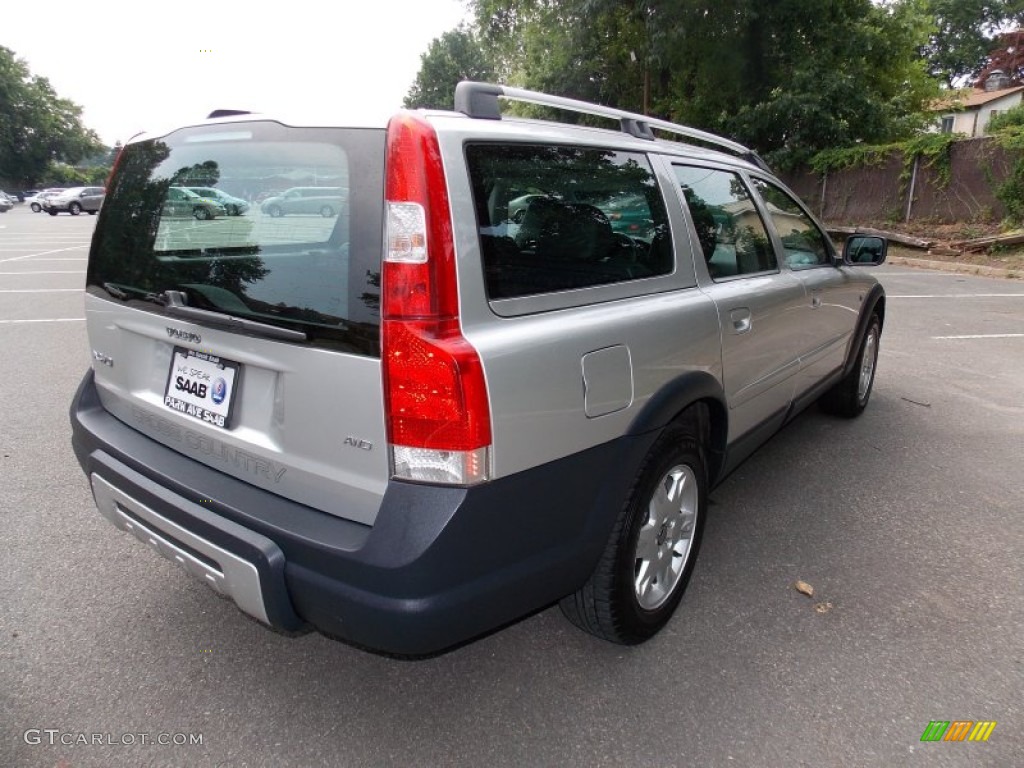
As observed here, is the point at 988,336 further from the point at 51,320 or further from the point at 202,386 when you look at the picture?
the point at 51,320

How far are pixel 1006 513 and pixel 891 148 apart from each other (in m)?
16.4

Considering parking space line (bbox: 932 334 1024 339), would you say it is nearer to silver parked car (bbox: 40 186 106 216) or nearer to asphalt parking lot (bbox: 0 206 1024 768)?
asphalt parking lot (bbox: 0 206 1024 768)

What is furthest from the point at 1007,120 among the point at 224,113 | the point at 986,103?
the point at 224,113

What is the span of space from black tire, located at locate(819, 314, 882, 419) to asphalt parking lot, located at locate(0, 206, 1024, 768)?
975 millimetres

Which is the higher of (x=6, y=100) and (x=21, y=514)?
(x=6, y=100)

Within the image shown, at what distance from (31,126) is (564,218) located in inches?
2946

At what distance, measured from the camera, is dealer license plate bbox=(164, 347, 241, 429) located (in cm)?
196

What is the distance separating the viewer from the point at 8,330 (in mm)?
7469

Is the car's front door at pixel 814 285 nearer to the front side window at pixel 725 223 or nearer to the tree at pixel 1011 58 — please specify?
the front side window at pixel 725 223

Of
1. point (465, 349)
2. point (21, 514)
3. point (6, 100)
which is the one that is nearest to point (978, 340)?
point (465, 349)

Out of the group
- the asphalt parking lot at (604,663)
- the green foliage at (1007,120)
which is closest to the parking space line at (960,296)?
the asphalt parking lot at (604,663)

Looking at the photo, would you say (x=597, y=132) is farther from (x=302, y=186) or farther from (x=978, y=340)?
(x=978, y=340)

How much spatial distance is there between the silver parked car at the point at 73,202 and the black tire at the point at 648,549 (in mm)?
42301

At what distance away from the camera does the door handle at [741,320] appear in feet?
8.90
